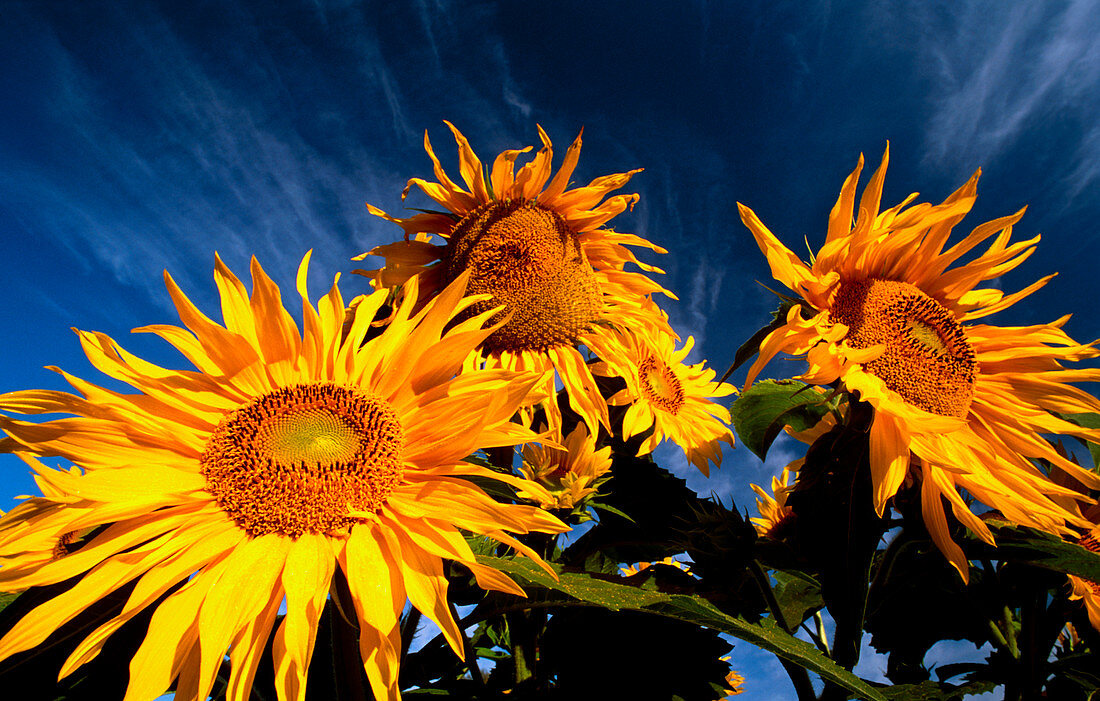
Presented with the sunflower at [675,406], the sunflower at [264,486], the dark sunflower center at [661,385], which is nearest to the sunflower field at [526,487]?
the sunflower at [264,486]

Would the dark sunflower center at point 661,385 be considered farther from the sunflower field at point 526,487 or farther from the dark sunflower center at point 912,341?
the dark sunflower center at point 912,341

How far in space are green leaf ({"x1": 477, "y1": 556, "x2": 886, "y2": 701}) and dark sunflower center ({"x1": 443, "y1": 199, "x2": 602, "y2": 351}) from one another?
4.03 ft

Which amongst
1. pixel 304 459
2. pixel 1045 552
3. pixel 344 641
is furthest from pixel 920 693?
pixel 304 459

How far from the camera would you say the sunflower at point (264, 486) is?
1.17 m

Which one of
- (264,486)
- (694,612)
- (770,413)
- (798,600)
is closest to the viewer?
(694,612)

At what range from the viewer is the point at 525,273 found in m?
2.49

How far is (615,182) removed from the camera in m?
2.72

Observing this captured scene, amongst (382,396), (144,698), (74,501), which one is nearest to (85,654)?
(144,698)

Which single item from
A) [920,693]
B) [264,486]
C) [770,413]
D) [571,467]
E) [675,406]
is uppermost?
[675,406]

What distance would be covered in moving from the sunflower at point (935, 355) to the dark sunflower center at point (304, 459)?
3.64 ft

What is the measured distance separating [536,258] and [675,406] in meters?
1.57

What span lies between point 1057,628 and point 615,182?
2601mm

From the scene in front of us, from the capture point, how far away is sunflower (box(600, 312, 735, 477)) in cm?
302

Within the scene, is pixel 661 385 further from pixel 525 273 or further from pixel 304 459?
pixel 304 459
